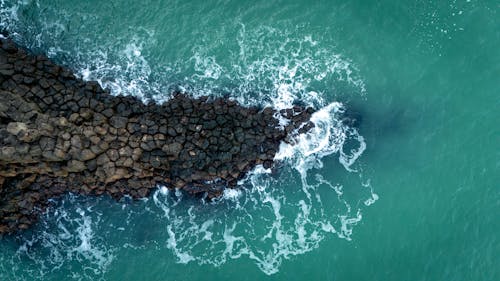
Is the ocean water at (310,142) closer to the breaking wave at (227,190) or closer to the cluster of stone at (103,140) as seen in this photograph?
the breaking wave at (227,190)

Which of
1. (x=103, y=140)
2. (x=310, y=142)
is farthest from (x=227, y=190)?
(x=103, y=140)

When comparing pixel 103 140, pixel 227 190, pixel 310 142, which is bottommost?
pixel 227 190

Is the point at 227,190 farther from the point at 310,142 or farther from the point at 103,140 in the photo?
the point at 103,140

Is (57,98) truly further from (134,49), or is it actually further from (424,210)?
(424,210)

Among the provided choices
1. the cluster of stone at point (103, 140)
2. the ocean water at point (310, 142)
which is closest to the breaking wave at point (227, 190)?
the ocean water at point (310, 142)

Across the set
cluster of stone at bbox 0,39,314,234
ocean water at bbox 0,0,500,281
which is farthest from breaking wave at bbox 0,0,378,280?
cluster of stone at bbox 0,39,314,234

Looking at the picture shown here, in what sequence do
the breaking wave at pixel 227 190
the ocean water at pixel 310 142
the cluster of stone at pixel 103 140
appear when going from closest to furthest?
the cluster of stone at pixel 103 140 < the ocean water at pixel 310 142 < the breaking wave at pixel 227 190
